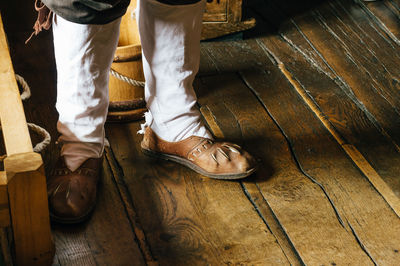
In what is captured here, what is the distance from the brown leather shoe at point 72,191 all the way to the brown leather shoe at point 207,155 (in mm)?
223

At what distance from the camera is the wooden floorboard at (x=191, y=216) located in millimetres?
1469

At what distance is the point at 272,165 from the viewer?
178 cm

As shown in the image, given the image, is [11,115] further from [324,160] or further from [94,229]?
[324,160]

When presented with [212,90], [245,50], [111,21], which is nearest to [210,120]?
[212,90]

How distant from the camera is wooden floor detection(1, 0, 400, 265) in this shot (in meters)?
1.49

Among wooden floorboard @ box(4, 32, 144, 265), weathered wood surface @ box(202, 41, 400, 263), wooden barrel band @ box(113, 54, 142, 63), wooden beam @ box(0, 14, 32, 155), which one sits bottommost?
wooden floorboard @ box(4, 32, 144, 265)

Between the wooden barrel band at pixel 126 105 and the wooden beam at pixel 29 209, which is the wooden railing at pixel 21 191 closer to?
the wooden beam at pixel 29 209

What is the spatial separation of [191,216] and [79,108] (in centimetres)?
42

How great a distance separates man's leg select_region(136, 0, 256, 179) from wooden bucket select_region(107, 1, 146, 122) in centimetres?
12

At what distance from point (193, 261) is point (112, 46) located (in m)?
0.57

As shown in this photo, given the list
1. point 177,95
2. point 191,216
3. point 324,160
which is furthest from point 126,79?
point 324,160

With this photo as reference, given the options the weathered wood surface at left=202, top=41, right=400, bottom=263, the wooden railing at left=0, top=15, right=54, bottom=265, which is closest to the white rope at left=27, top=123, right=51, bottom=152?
the wooden railing at left=0, top=15, right=54, bottom=265

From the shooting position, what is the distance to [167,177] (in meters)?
1.72

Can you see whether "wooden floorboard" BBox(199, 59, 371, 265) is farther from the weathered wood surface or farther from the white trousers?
the white trousers
